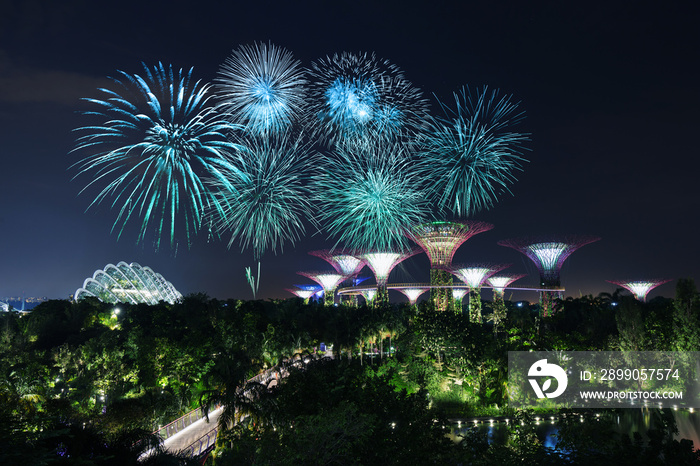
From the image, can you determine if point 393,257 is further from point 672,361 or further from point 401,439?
point 401,439

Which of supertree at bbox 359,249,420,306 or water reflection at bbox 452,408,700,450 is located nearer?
water reflection at bbox 452,408,700,450

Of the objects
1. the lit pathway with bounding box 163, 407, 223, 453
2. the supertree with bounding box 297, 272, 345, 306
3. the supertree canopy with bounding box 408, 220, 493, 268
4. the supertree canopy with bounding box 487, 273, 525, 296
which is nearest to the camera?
the lit pathway with bounding box 163, 407, 223, 453

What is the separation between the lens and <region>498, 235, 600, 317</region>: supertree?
6481cm

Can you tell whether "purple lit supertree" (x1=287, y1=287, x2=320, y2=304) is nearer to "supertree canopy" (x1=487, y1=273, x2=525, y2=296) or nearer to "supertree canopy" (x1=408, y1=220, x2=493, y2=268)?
"supertree canopy" (x1=487, y1=273, x2=525, y2=296)

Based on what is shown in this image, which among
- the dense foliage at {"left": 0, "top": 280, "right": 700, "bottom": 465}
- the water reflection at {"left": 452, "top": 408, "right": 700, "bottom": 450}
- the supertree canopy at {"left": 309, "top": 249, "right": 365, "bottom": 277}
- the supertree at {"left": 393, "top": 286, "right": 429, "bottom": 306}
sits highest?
the supertree canopy at {"left": 309, "top": 249, "right": 365, "bottom": 277}

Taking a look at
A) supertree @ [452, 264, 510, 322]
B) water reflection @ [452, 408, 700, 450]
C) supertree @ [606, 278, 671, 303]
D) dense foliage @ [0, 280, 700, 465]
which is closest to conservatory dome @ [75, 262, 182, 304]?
dense foliage @ [0, 280, 700, 465]

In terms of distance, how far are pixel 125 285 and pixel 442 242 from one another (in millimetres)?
61167

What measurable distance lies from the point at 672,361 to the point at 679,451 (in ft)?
111

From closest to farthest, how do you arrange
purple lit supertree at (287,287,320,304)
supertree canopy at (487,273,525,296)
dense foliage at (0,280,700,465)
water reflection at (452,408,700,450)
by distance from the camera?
dense foliage at (0,280,700,465) < water reflection at (452,408,700,450) < supertree canopy at (487,273,525,296) < purple lit supertree at (287,287,320,304)

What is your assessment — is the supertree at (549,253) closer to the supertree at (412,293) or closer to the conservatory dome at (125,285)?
the supertree at (412,293)

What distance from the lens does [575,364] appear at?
3888 cm

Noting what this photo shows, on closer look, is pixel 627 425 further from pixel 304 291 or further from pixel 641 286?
pixel 304 291

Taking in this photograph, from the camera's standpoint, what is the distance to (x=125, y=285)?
3588 inches

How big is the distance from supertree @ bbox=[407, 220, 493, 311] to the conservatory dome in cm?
4086
